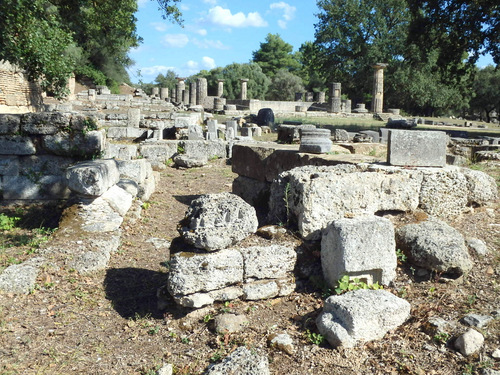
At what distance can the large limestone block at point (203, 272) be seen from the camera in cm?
402

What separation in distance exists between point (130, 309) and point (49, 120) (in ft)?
14.0

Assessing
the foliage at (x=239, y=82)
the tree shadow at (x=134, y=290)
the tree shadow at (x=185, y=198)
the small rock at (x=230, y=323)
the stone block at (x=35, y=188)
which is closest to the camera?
the small rock at (x=230, y=323)

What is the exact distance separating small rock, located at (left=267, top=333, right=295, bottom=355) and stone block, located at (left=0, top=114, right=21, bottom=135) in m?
5.84

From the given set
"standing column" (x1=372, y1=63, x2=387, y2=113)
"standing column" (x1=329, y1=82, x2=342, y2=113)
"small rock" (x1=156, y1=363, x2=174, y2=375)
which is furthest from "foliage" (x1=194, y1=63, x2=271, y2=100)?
"small rock" (x1=156, y1=363, x2=174, y2=375)

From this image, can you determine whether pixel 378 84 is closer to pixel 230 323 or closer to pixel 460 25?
pixel 460 25

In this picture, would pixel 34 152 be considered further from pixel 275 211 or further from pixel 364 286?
pixel 364 286

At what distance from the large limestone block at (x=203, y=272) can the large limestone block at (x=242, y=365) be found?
82 cm

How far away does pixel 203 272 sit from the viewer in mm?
4062

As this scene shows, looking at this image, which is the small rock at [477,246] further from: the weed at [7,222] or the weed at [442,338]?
the weed at [7,222]

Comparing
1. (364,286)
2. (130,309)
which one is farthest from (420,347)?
(130,309)

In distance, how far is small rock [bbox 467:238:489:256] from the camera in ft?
15.6

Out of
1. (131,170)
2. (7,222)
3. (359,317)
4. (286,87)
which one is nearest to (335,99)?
(286,87)

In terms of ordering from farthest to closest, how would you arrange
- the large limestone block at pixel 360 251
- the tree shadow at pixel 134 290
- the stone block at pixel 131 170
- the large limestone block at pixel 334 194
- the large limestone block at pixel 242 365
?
the stone block at pixel 131 170 → the large limestone block at pixel 334 194 → the tree shadow at pixel 134 290 → the large limestone block at pixel 360 251 → the large limestone block at pixel 242 365

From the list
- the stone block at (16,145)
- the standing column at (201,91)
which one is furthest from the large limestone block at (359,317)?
the standing column at (201,91)
